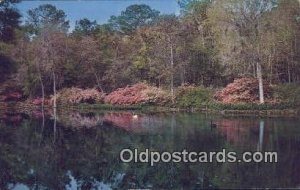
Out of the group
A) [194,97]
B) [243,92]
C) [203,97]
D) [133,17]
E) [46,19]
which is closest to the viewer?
[243,92]

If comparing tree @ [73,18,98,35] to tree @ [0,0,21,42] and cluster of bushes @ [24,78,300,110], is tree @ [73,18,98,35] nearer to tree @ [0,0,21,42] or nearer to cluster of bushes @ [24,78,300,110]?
cluster of bushes @ [24,78,300,110]

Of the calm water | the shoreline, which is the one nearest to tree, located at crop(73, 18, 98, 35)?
the shoreline

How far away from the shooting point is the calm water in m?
10.0

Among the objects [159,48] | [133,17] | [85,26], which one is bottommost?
[159,48]

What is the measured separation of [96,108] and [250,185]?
96.4 ft

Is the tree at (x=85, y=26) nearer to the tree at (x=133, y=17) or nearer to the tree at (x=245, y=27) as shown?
the tree at (x=133, y=17)

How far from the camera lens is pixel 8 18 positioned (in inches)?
1297

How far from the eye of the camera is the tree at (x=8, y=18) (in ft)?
108

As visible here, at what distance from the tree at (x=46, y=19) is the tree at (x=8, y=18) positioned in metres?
10.1

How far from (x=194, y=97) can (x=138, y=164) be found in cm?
2025

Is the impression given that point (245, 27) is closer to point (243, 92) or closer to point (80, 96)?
point (243, 92)

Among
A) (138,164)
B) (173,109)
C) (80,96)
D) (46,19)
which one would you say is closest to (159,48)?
(173,109)

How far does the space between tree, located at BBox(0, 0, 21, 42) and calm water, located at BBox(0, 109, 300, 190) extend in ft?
46.4

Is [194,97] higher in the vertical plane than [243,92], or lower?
lower
